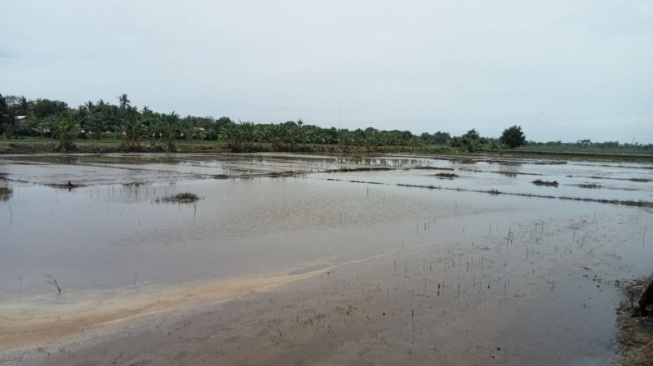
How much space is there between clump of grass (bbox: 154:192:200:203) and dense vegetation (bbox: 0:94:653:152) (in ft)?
94.9

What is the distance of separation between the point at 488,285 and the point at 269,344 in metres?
3.99

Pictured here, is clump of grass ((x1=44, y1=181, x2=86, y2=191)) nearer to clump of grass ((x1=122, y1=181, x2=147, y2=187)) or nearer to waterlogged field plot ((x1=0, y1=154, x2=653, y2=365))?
clump of grass ((x1=122, y1=181, x2=147, y2=187))

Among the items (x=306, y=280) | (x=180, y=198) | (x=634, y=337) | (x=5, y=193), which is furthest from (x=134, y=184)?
(x=634, y=337)

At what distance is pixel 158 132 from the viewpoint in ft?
164

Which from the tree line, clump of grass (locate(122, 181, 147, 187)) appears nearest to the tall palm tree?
the tree line

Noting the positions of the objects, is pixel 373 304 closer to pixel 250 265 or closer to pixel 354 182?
pixel 250 265

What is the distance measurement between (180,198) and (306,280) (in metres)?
9.85

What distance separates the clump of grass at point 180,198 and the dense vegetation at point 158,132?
28914 millimetres

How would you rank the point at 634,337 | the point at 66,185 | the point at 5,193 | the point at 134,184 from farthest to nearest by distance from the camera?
the point at 134,184 → the point at 66,185 → the point at 5,193 → the point at 634,337

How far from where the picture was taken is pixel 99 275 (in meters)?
7.20

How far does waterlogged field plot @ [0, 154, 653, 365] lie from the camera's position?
4.85 meters

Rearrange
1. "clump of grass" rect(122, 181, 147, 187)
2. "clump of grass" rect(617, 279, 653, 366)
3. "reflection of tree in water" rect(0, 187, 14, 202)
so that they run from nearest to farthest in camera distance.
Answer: "clump of grass" rect(617, 279, 653, 366), "reflection of tree in water" rect(0, 187, 14, 202), "clump of grass" rect(122, 181, 147, 187)

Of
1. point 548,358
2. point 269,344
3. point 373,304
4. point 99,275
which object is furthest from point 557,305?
point 99,275

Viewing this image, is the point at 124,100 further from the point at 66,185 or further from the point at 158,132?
the point at 66,185
